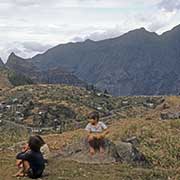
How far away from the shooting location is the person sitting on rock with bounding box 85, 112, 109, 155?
14.8 metres

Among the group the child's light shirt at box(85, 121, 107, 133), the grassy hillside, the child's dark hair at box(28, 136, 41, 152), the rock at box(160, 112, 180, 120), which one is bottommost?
the grassy hillside

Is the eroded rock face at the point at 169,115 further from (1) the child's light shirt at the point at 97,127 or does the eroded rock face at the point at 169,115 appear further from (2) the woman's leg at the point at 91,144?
(1) the child's light shirt at the point at 97,127

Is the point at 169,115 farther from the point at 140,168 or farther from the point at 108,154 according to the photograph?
the point at 140,168

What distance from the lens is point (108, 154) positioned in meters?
15.6

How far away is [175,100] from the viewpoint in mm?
45250

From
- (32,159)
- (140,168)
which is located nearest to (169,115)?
(140,168)

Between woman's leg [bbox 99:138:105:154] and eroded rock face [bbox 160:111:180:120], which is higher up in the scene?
eroded rock face [bbox 160:111:180:120]

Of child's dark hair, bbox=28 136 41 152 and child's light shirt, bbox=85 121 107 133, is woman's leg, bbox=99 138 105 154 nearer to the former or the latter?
child's light shirt, bbox=85 121 107 133

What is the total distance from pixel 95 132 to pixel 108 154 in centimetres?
107

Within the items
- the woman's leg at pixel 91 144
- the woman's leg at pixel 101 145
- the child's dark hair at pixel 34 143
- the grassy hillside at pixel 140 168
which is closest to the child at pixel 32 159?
the child's dark hair at pixel 34 143

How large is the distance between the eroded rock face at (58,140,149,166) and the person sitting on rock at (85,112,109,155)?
0.24 m

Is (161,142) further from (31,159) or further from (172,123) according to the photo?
(31,159)

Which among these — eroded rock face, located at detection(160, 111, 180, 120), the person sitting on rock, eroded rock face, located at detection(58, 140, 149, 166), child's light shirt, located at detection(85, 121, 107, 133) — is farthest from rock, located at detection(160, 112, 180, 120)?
child's light shirt, located at detection(85, 121, 107, 133)

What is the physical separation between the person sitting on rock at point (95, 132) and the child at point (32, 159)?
294cm
